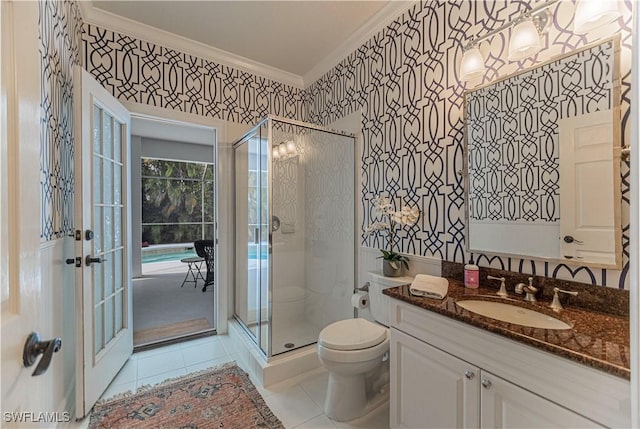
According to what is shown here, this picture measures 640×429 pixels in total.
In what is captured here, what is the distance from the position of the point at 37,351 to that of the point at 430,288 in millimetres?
1435

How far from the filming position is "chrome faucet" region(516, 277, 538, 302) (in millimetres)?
1289

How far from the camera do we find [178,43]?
2471 millimetres

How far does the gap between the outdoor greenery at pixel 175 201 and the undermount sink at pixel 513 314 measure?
5379mm

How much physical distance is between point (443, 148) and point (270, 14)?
5.55 feet

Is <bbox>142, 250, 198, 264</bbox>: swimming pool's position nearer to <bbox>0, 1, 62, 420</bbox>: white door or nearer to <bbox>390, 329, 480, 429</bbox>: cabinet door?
<bbox>390, 329, 480, 429</bbox>: cabinet door

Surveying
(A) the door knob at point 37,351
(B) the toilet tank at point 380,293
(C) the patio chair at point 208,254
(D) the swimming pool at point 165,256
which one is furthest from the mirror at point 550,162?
(D) the swimming pool at point 165,256

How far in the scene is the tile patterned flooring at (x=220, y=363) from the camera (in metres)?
1.63

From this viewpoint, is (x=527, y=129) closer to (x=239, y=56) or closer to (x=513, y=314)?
(x=513, y=314)

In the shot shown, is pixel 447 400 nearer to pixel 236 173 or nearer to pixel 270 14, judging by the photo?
pixel 236 173

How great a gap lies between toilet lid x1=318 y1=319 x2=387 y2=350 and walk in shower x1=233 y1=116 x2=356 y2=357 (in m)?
0.64

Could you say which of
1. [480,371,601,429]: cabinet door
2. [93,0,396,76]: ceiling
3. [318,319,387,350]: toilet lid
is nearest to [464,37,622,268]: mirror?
[480,371,601,429]: cabinet door

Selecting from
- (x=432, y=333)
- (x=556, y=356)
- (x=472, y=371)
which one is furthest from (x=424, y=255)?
(x=556, y=356)

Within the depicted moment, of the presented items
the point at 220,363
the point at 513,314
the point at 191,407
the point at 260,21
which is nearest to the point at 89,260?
the point at 191,407

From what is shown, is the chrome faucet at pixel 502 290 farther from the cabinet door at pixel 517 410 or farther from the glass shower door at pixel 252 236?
the glass shower door at pixel 252 236
